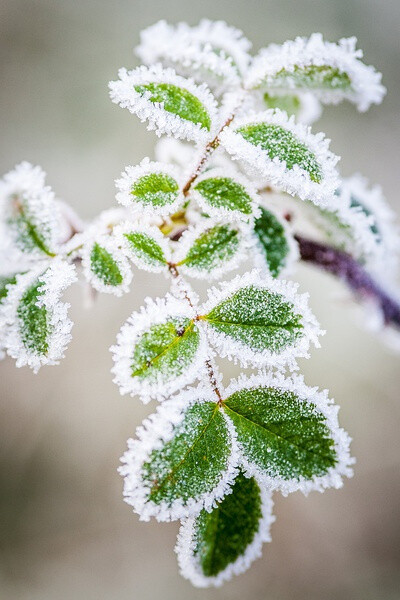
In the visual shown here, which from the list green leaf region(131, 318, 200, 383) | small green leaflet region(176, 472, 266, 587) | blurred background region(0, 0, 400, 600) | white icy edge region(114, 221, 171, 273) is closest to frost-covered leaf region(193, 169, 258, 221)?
white icy edge region(114, 221, 171, 273)

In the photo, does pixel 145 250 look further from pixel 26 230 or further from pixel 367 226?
pixel 367 226

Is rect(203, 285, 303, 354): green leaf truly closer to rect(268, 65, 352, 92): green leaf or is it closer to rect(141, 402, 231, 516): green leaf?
rect(141, 402, 231, 516): green leaf

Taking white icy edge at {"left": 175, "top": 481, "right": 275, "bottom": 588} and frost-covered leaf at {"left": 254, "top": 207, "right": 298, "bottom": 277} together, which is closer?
white icy edge at {"left": 175, "top": 481, "right": 275, "bottom": 588}

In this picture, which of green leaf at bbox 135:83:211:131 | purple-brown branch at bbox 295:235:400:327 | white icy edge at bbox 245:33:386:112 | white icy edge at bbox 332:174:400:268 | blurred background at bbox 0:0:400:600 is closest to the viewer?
green leaf at bbox 135:83:211:131

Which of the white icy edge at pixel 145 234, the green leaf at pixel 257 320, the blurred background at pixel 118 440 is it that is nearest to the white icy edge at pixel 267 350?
the green leaf at pixel 257 320

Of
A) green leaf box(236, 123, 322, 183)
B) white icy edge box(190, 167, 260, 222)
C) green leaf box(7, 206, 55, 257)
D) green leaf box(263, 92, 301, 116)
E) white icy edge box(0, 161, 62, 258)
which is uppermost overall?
green leaf box(263, 92, 301, 116)

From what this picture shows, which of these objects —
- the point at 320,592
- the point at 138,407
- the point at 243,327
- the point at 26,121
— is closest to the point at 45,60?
the point at 26,121
